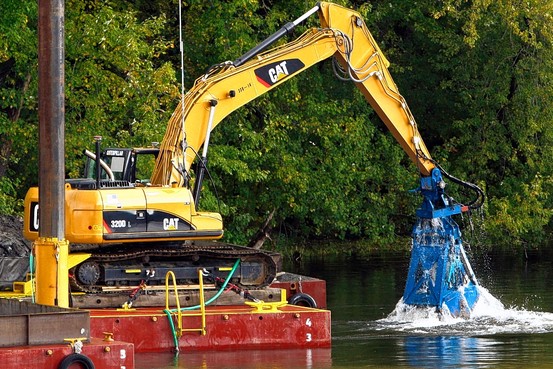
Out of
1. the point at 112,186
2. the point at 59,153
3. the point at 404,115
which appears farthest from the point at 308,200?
the point at 59,153

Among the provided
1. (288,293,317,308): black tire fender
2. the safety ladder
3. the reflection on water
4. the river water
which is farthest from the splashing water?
the safety ladder

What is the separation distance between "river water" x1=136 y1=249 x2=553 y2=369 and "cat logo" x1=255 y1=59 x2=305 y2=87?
469cm

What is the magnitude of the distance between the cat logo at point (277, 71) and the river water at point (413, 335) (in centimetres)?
469

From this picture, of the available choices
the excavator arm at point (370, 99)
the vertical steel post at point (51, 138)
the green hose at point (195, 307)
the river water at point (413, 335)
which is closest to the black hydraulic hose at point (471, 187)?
the excavator arm at point (370, 99)

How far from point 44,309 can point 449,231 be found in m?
10.9

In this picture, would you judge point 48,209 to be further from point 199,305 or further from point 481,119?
point 481,119

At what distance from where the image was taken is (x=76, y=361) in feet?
58.4

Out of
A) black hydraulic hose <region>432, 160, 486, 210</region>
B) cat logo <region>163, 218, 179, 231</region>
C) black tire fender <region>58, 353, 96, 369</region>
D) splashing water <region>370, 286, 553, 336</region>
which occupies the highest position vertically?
black hydraulic hose <region>432, 160, 486, 210</region>

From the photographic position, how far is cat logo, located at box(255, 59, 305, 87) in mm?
26336

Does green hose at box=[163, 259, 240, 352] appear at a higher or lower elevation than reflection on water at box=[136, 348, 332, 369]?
higher

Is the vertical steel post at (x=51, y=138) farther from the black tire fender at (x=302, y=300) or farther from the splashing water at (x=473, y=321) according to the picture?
the splashing water at (x=473, y=321)

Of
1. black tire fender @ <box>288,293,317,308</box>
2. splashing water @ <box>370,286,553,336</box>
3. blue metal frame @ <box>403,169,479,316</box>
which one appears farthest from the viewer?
blue metal frame @ <box>403,169,479,316</box>

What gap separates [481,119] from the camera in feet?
151

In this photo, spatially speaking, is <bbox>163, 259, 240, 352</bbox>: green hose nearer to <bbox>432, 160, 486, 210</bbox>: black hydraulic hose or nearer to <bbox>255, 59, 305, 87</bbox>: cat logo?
<bbox>255, 59, 305, 87</bbox>: cat logo
